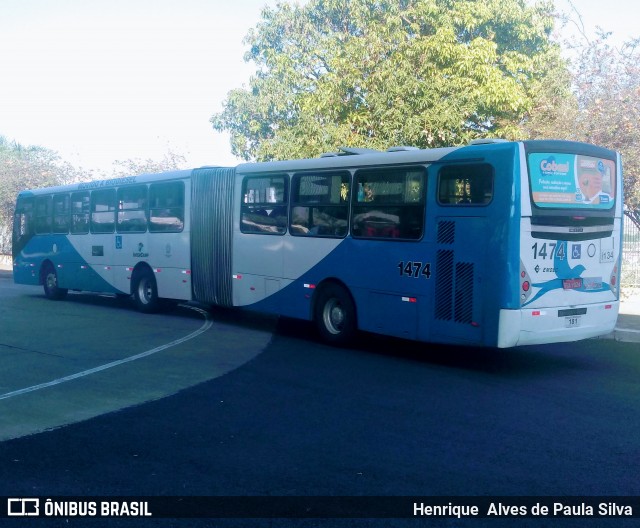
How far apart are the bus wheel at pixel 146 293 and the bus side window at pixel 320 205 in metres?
5.19

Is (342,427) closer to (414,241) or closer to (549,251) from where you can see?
(549,251)

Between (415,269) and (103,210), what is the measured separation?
10.6m

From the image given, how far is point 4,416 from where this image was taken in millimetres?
8266

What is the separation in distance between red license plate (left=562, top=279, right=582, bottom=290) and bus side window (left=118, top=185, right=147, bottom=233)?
10437mm

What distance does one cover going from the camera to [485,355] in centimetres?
1267

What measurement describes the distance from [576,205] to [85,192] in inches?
532

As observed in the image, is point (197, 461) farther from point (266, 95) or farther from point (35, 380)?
point (266, 95)

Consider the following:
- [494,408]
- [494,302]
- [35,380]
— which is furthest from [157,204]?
[494,408]

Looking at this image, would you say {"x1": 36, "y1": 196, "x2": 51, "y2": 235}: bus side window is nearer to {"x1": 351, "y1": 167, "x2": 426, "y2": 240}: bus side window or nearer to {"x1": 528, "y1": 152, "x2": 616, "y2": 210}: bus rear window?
{"x1": 351, "y1": 167, "x2": 426, "y2": 240}: bus side window

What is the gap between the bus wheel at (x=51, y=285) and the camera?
70.8ft

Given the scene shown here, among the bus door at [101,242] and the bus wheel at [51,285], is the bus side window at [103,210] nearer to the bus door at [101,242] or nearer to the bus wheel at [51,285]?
the bus door at [101,242]

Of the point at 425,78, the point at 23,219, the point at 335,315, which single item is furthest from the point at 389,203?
the point at 23,219

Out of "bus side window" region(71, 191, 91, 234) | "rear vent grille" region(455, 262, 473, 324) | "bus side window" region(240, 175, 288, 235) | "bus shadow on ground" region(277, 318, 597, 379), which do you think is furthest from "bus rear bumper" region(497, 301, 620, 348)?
"bus side window" region(71, 191, 91, 234)

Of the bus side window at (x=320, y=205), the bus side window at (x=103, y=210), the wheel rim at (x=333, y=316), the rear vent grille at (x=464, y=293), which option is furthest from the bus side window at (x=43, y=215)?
the rear vent grille at (x=464, y=293)
